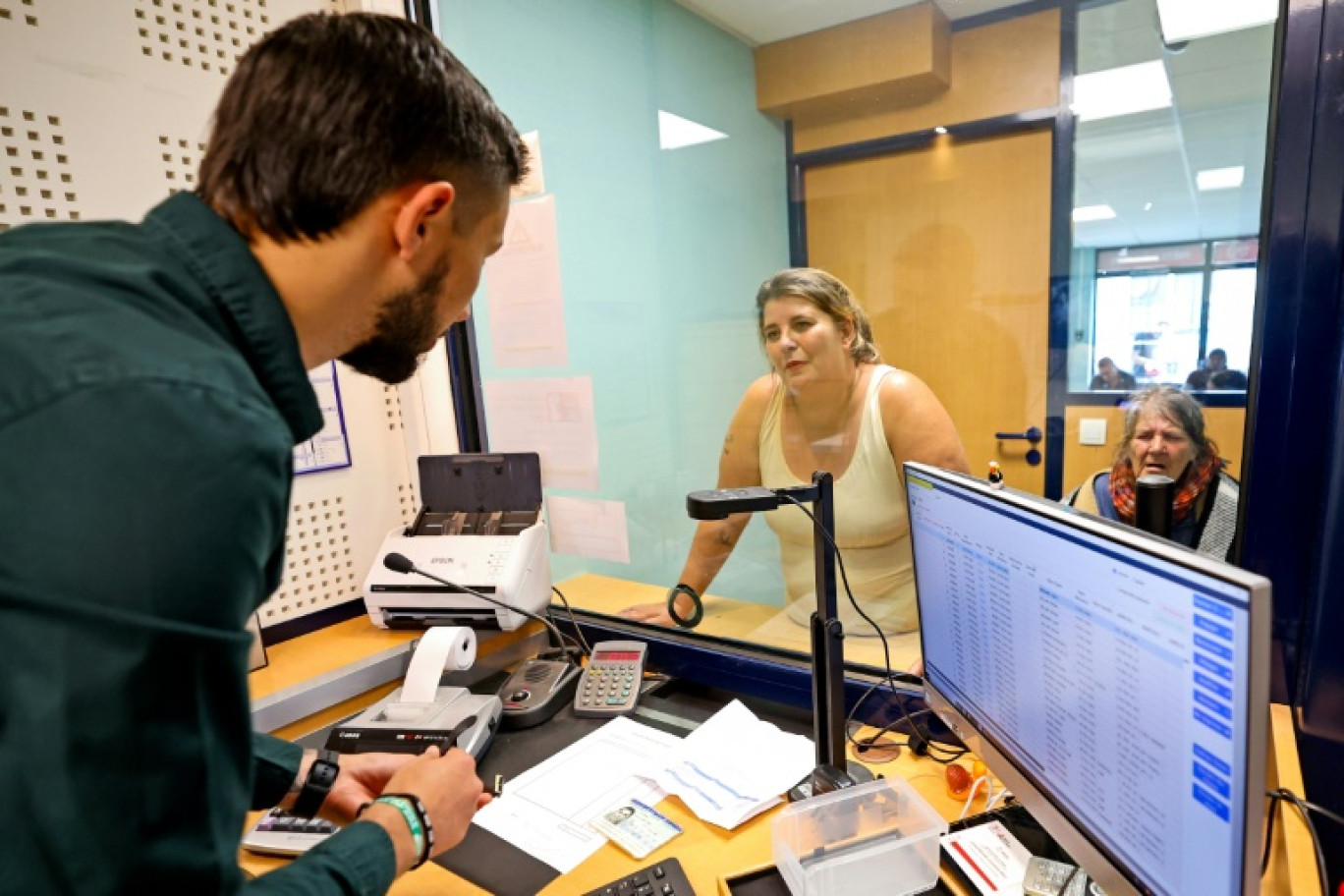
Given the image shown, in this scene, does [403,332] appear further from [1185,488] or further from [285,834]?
[1185,488]

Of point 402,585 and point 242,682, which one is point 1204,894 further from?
point 402,585

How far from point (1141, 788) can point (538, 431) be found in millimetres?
1516

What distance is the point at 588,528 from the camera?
184cm

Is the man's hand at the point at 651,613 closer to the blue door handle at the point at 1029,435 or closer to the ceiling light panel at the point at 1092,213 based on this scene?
the blue door handle at the point at 1029,435

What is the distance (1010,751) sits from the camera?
0.80 m

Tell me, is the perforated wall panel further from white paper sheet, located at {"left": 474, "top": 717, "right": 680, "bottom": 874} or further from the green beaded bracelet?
the green beaded bracelet

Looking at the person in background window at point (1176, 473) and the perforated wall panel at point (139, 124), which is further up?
the perforated wall panel at point (139, 124)

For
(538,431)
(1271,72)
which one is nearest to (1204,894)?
(1271,72)

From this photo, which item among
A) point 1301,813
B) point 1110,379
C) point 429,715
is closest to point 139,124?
point 429,715

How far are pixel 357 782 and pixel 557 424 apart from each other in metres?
1.00

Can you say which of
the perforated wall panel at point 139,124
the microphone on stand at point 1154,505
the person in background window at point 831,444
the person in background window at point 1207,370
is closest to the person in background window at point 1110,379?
the person in background window at point 1207,370

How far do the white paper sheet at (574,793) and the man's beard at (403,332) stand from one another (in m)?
0.67

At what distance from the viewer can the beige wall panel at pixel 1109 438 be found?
1.09 m

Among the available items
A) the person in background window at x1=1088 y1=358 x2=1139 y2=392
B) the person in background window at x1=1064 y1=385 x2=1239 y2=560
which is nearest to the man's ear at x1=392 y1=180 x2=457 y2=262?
the person in background window at x1=1064 y1=385 x2=1239 y2=560
